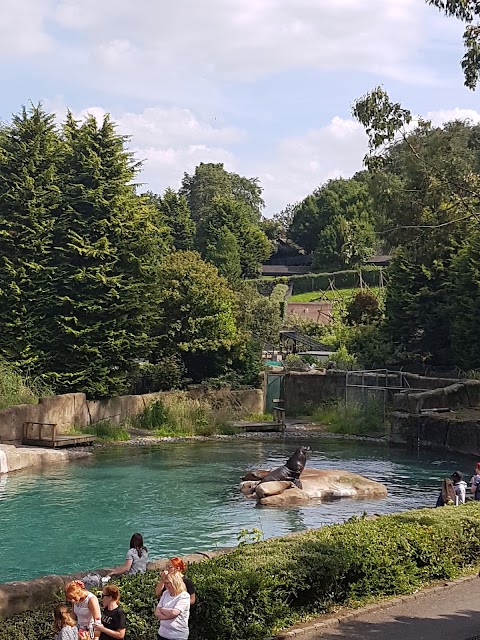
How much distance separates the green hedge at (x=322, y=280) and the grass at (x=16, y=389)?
157 ft

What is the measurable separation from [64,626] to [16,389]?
23675 millimetres

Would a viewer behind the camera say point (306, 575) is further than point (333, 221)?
No

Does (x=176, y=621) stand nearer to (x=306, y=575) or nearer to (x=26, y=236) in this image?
(x=306, y=575)

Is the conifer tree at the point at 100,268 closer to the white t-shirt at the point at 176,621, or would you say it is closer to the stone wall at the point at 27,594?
the stone wall at the point at 27,594

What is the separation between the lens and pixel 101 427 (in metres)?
32.1

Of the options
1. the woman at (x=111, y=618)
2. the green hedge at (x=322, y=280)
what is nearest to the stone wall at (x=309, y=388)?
the woman at (x=111, y=618)

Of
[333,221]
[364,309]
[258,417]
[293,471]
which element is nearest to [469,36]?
[293,471]

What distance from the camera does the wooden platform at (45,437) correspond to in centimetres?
2894

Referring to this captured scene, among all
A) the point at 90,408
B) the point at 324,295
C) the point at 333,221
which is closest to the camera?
the point at 90,408

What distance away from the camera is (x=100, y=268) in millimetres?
34656

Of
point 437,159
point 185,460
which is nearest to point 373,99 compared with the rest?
point 437,159

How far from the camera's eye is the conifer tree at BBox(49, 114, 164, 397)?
3425cm

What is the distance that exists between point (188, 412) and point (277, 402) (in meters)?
6.59

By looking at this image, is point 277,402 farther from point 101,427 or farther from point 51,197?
point 51,197
